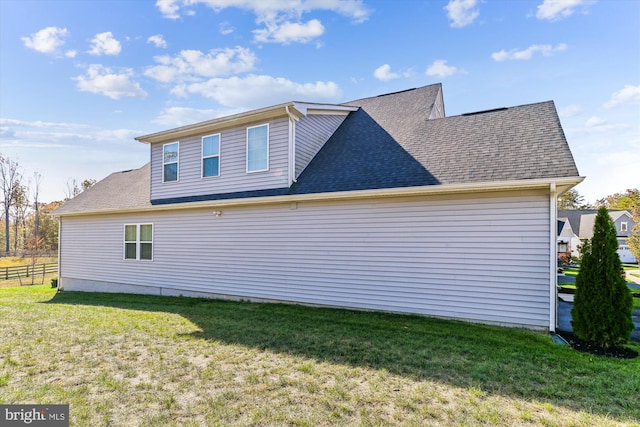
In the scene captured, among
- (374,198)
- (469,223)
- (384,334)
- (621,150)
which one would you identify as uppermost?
(621,150)

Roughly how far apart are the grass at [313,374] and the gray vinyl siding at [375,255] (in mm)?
548

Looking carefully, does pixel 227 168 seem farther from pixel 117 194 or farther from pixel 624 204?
pixel 624 204

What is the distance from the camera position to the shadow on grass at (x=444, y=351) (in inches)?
133

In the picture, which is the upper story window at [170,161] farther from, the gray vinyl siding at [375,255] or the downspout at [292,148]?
the downspout at [292,148]

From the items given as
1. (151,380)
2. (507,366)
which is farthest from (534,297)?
(151,380)

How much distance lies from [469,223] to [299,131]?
15.9ft

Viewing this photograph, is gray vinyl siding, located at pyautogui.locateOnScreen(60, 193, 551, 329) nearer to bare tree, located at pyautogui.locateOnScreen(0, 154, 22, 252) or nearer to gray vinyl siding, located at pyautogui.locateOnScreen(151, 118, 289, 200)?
gray vinyl siding, located at pyautogui.locateOnScreen(151, 118, 289, 200)

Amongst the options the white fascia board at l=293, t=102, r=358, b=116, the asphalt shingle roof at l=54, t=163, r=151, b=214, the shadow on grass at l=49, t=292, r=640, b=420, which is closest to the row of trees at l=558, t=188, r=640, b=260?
the white fascia board at l=293, t=102, r=358, b=116

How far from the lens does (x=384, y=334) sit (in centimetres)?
529

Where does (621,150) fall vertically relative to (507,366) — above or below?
above

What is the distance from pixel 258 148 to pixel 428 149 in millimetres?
4370

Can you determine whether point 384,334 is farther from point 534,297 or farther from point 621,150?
point 621,150

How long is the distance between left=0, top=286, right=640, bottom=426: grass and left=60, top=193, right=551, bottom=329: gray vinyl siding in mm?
548

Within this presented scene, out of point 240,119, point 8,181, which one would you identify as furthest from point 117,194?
point 8,181
